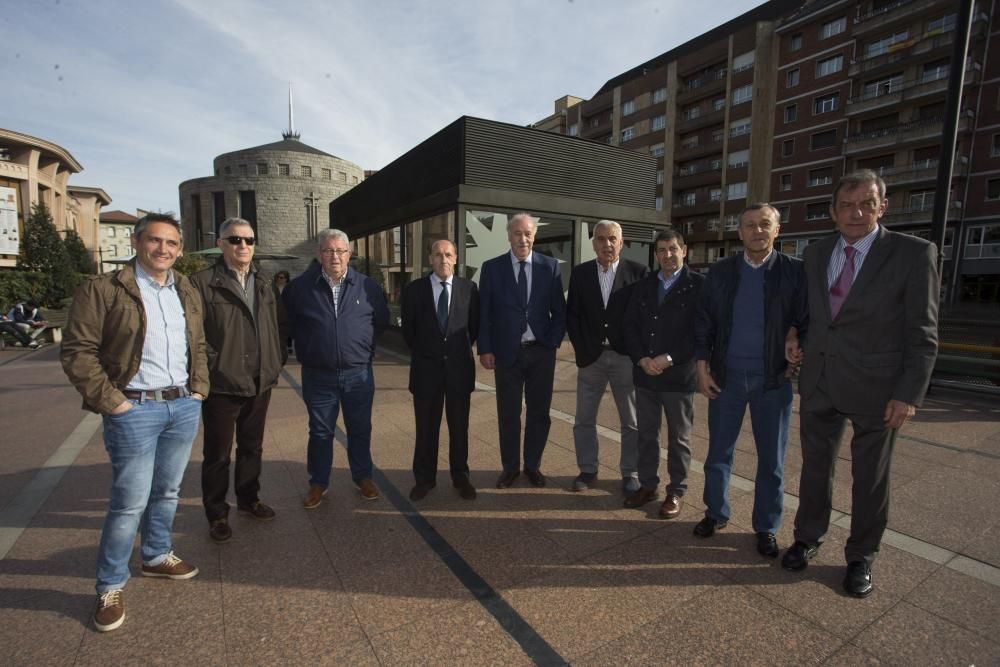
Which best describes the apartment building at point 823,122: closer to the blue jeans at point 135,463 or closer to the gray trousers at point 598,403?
the gray trousers at point 598,403

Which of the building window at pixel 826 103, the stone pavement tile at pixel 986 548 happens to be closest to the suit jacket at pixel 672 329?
the stone pavement tile at pixel 986 548

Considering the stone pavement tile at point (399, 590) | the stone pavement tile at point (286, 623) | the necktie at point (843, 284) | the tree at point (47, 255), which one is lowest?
the stone pavement tile at point (286, 623)

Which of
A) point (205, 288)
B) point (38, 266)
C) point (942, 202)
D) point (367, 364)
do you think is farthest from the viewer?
point (38, 266)

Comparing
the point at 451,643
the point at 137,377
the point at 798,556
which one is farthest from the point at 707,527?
the point at 137,377

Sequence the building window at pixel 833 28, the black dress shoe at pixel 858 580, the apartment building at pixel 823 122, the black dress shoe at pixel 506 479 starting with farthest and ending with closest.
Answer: the building window at pixel 833 28 < the apartment building at pixel 823 122 < the black dress shoe at pixel 506 479 < the black dress shoe at pixel 858 580

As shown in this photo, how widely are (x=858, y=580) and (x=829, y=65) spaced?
4248 centimetres

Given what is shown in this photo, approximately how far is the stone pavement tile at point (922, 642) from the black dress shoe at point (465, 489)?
2.40 m

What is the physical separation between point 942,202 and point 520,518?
24.6 feet

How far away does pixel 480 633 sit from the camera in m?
2.29

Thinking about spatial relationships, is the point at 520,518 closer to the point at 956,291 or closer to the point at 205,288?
the point at 205,288

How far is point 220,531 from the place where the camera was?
3.16 metres

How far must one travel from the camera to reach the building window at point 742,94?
38.0m

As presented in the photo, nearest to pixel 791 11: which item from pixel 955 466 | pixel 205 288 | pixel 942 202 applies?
pixel 942 202

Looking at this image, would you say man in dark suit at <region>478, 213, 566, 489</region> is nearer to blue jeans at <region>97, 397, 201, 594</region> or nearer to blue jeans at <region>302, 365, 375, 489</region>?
blue jeans at <region>302, 365, 375, 489</region>
